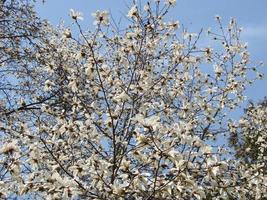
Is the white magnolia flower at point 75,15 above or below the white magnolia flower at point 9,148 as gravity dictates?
above

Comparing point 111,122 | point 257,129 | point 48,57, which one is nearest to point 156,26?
point 111,122

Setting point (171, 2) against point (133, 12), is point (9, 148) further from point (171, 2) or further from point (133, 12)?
point (171, 2)

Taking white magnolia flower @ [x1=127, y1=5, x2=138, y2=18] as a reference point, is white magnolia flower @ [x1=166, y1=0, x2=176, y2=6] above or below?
above

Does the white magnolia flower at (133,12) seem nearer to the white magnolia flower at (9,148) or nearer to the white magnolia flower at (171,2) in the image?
the white magnolia flower at (171,2)

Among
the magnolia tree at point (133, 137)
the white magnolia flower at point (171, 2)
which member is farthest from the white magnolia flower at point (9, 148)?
the white magnolia flower at point (171, 2)

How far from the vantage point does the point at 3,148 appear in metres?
4.04

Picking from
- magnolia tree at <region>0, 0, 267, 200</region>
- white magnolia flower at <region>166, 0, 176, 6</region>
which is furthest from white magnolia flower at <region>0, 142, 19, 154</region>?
white magnolia flower at <region>166, 0, 176, 6</region>

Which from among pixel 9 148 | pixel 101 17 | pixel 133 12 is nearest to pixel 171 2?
pixel 133 12

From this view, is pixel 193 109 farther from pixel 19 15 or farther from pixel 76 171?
pixel 19 15

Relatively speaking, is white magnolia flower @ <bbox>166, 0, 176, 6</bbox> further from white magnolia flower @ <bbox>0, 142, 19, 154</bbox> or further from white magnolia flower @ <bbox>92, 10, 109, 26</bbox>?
white magnolia flower @ <bbox>0, 142, 19, 154</bbox>

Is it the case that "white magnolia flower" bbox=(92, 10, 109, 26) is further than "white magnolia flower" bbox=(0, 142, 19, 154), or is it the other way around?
"white magnolia flower" bbox=(92, 10, 109, 26)

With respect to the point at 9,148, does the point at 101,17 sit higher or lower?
higher

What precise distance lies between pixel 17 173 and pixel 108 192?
2.61ft

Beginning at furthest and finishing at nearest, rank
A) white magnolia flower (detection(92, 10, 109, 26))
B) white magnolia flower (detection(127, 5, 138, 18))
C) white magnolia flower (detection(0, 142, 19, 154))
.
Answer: white magnolia flower (detection(127, 5, 138, 18)), white magnolia flower (detection(92, 10, 109, 26)), white magnolia flower (detection(0, 142, 19, 154))
